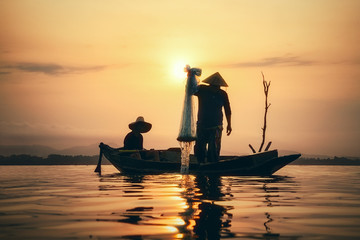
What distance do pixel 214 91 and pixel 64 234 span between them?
1061 cm

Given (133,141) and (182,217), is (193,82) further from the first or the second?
(182,217)

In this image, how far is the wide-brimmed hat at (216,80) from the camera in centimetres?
1476

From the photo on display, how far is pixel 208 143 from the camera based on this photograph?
14789mm

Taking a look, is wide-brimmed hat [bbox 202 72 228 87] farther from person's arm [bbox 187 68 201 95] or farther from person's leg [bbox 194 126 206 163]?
person's leg [bbox 194 126 206 163]

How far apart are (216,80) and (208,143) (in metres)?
1.98

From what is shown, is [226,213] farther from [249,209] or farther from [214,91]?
[214,91]

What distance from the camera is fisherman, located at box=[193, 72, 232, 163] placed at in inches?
578

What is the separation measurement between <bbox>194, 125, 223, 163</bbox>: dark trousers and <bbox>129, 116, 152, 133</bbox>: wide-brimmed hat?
13.0ft

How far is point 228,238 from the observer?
433cm

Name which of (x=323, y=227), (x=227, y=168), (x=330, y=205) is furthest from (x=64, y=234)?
(x=227, y=168)

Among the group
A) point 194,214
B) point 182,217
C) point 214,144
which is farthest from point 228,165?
point 182,217

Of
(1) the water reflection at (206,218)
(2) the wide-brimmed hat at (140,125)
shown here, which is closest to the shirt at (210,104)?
(2) the wide-brimmed hat at (140,125)

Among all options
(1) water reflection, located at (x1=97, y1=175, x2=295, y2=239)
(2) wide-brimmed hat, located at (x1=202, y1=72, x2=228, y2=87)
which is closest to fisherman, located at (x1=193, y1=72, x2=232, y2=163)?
(2) wide-brimmed hat, located at (x1=202, y1=72, x2=228, y2=87)

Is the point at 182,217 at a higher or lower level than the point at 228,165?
lower
